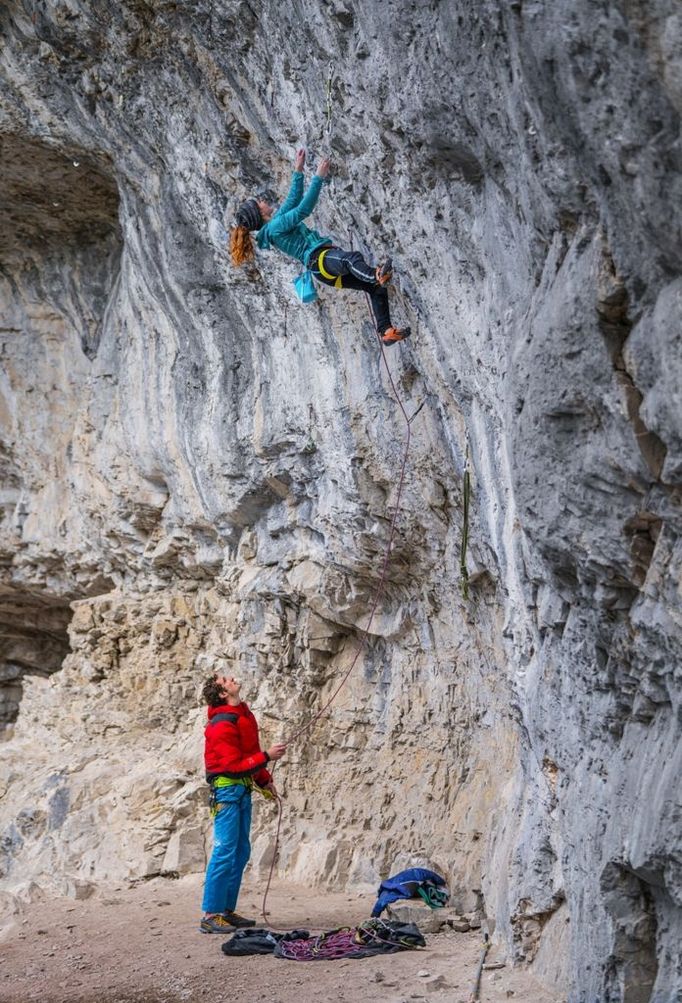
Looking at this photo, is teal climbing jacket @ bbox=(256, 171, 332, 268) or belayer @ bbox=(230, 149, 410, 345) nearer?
belayer @ bbox=(230, 149, 410, 345)

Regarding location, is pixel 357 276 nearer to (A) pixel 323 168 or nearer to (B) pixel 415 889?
(A) pixel 323 168

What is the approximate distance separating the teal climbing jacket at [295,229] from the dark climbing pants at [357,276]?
145 millimetres

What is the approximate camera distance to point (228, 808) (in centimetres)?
669

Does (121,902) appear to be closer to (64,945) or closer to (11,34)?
(64,945)

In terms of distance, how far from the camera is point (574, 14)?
12.2ft

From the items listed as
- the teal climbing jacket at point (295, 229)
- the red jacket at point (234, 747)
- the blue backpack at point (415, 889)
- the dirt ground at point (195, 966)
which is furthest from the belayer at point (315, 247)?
the dirt ground at point (195, 966)

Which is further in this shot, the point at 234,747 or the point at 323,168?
the point at 234,747

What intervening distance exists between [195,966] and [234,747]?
1278 mm

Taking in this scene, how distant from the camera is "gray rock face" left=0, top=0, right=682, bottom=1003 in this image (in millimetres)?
4215

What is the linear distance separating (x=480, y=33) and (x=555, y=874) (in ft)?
12.7

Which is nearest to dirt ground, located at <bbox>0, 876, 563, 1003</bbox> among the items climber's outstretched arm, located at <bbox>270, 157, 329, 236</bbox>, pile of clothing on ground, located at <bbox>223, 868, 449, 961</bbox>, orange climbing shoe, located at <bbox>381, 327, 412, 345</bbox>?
pile of clothing on ground, located at <bbox>223, 868, 449, 961</bbox>

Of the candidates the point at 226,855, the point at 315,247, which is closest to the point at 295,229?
the point at 315,247

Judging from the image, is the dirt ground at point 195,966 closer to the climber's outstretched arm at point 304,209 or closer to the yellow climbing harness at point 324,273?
the yellow climbing harness at point 324,273

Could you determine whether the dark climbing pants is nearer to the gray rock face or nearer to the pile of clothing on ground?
the gray rock face
